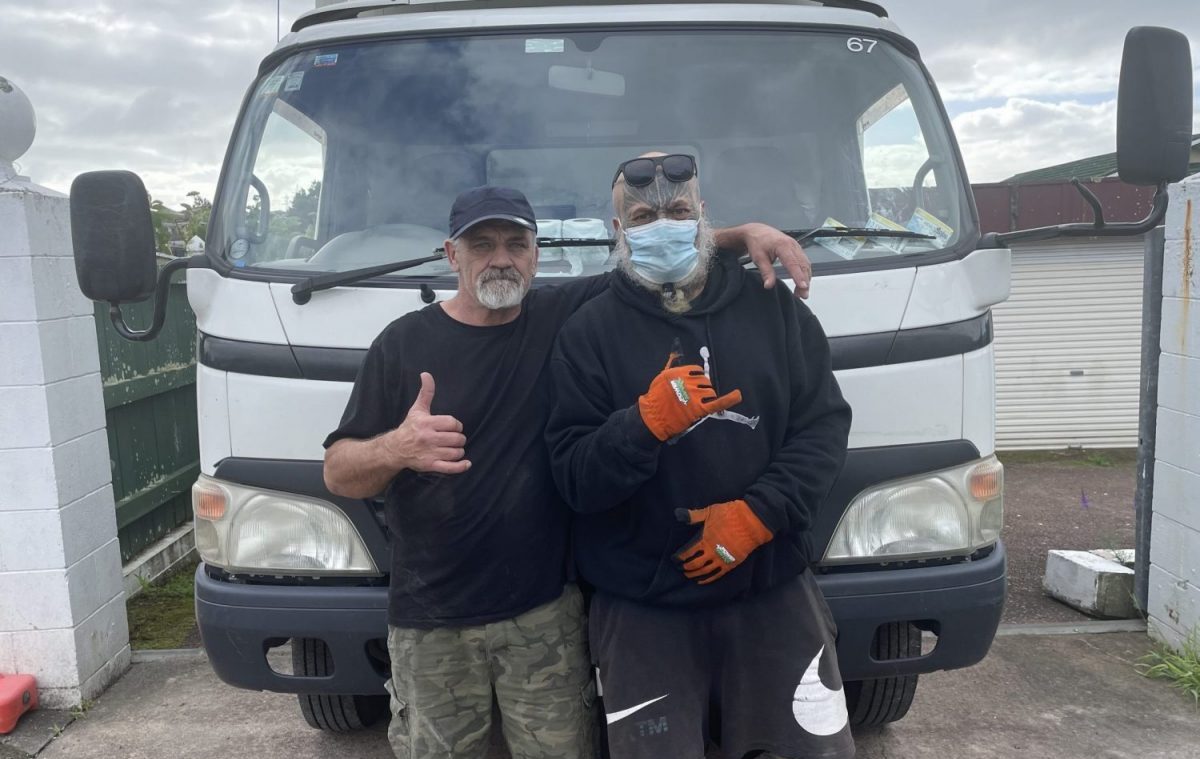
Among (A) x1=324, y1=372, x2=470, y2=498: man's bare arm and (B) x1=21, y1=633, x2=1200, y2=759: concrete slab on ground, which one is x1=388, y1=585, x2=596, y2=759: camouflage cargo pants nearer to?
(A) x1=324, y1=372, x2=470, y2=498: man's bare arm

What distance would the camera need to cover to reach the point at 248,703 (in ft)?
13.2

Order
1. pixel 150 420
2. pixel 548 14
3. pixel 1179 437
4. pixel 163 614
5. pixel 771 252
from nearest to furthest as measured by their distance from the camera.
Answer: pixel 771 252 → pixel 548 14 → pixel 1179 437 → pixel 163 614 → pixel 150 420

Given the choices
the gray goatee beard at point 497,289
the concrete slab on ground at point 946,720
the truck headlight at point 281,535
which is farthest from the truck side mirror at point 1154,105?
the truck headlight at point 281,535

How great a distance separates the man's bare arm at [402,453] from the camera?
2123mm

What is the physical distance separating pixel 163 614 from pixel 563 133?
392cm

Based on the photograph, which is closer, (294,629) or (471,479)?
(471,479)

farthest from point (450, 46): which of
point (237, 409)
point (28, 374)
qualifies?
point (28, 374)

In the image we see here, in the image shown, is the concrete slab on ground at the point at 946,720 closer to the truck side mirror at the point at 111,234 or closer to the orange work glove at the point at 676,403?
the truck side mirror at the point at 111,234

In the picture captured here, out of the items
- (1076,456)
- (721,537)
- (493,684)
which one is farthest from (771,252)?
(1076,456)

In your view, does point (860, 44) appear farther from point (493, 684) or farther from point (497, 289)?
point (493, 684)

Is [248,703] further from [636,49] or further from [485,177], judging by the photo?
[636,49]

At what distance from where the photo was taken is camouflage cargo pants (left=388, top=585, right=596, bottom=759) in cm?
240

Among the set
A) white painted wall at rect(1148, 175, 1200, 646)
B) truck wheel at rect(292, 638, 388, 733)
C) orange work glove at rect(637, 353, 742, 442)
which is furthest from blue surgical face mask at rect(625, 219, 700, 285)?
white painted wall at rect(1148, 175, 1200, 646)

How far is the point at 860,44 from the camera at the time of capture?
3.06m
